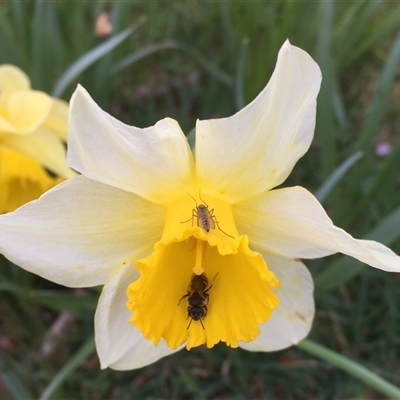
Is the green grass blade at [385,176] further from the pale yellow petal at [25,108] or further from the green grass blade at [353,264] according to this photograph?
the pale yellow petal at [25,108]

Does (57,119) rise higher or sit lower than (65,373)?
higher

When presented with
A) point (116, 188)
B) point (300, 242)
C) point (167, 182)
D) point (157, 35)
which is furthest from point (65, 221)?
point (157, 35)

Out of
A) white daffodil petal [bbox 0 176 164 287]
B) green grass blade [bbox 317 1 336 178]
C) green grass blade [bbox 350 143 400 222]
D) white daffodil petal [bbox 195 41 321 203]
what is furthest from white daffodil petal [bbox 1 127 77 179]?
green grass blade [bbox 350 143 400 222]

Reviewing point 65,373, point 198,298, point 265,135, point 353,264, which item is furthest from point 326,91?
point 65,373

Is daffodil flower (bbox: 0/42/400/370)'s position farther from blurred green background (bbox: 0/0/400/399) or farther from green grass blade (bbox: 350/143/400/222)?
green grass blade (bbox: 350/143/400/222)

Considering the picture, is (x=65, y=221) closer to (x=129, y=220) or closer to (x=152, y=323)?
(x=129, y=220)

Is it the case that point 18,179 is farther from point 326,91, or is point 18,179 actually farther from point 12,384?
point 326,91
